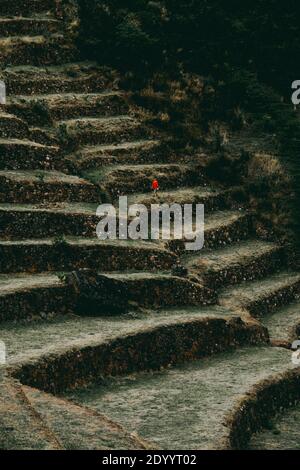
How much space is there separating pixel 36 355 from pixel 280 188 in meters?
10.2

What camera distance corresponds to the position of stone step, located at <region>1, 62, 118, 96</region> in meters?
21.3

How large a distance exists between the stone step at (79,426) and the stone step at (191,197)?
7.88m

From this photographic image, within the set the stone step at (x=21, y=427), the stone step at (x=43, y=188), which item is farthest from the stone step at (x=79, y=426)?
the stone step at (x=43, y=188)

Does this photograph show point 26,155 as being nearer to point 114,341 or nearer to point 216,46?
point 114,341

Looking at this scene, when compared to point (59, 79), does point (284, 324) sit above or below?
below

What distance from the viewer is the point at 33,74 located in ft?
71.8

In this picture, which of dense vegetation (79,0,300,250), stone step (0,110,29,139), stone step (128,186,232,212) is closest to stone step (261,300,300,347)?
stone step (128,186,232,212)

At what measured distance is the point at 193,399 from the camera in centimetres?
1303

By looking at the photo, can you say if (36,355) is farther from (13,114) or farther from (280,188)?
(280,188)

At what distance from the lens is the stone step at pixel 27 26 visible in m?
23.2

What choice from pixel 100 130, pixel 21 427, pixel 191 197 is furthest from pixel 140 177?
pixel 21 427

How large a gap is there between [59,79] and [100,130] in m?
2.15

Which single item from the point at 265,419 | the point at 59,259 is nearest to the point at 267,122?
the point at 59,259

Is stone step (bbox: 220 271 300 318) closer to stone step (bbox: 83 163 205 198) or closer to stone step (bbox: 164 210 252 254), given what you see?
stone step (bbox: 164 210 252 254)
